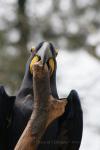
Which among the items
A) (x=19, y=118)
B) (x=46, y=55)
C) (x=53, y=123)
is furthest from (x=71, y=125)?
(x=46, y=55)

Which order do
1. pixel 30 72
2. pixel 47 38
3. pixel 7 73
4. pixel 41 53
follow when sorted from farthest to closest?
pixel 47 38 → pixel 7 73 → pixel 30 72 → pixel 41 53

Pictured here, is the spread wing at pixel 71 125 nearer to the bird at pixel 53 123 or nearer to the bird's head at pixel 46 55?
the bird at pixel 53 123

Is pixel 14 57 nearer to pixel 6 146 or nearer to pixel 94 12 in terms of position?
pixel 94 12

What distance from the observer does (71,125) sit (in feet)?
17.1

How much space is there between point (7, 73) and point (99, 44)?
128cm

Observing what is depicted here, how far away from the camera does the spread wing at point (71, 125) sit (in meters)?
5.16

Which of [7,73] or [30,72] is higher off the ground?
[30,72]

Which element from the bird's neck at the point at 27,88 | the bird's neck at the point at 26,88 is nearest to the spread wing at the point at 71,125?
the bird's neck at the point at 27,88

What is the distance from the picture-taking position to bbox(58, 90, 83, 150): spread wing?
5160 millimetres

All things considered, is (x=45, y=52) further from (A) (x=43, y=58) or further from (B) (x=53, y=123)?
(B) (x=53, y=123)

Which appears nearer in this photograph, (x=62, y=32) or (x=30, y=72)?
(x=30, y=72)

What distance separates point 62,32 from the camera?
12898 millimetres

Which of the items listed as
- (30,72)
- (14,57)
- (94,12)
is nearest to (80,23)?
(94,12)

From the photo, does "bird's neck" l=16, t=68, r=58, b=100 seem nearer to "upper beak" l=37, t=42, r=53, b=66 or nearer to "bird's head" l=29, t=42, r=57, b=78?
"bird's head" l=29, t=42, r=57, b=78
